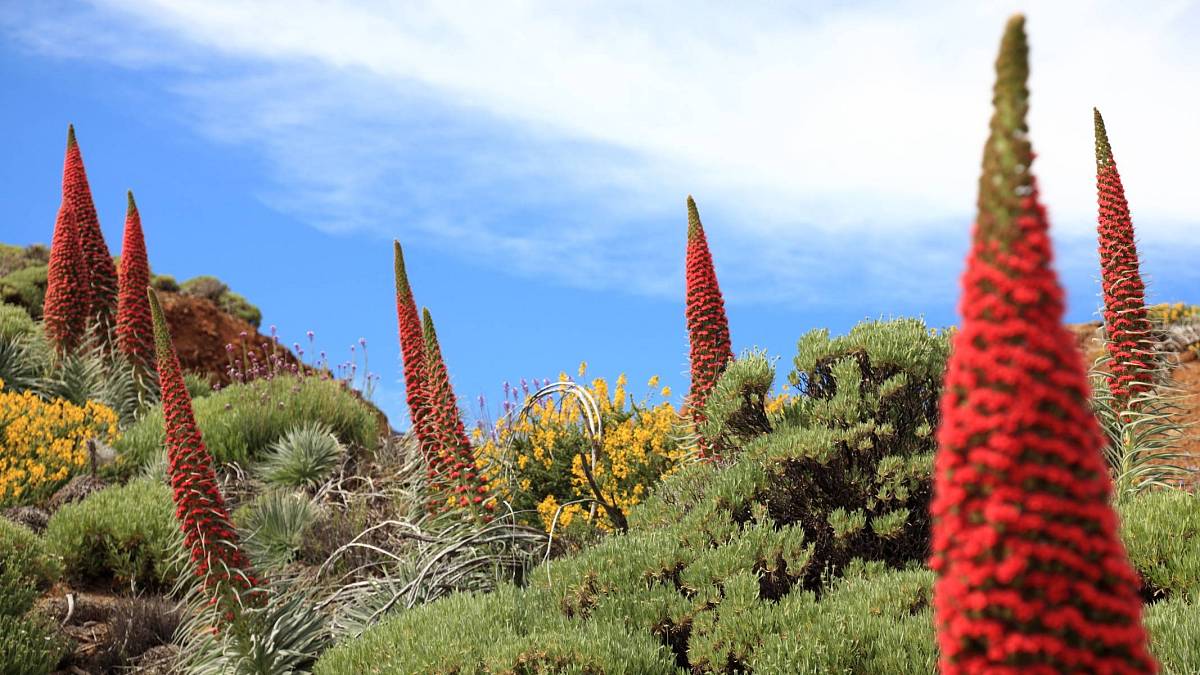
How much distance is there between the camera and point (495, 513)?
6727 millimetres

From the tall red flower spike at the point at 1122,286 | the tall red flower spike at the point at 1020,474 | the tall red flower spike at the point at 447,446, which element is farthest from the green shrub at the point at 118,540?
the tall red flower spike at the point at 1020,474

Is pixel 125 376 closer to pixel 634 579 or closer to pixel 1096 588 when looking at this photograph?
pixel 634 579

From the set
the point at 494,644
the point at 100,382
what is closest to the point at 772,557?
the point at 494,644

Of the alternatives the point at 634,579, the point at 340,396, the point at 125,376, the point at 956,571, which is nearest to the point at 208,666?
the point at 634,579

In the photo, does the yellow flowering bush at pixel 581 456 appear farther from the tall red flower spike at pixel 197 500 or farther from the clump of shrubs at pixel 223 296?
the clump of shrubs at pixel 223 296

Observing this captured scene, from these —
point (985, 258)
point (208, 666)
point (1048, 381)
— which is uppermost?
point (985, 258)

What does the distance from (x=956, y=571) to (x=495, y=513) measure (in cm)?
519

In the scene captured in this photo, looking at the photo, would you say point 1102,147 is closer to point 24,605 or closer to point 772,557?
point 772,557

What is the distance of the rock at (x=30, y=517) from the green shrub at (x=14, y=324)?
4.61 m

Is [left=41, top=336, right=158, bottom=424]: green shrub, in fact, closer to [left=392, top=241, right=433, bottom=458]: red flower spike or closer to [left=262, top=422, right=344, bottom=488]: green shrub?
[left=262, top=422, right=344, bottom=488]: green shrub

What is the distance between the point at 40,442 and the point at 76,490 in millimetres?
915

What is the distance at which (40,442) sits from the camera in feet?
38.5

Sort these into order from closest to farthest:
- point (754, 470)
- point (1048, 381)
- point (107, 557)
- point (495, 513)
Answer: point (1048, 381), point (754, 470), point (495, 513), point (107, 557)

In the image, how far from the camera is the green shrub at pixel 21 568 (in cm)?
797
